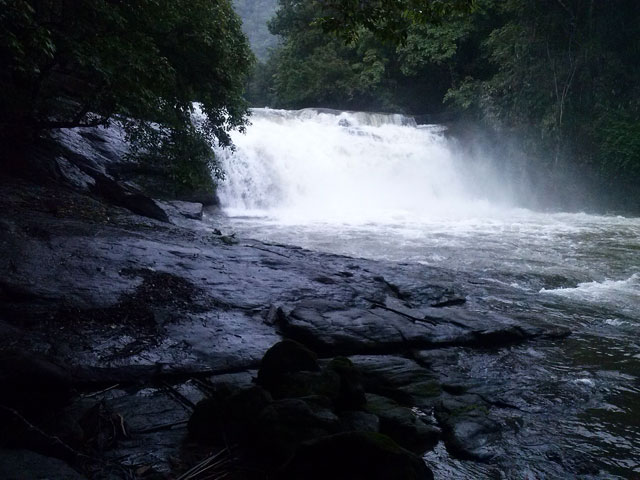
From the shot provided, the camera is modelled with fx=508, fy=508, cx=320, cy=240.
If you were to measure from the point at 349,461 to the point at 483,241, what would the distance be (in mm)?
9731

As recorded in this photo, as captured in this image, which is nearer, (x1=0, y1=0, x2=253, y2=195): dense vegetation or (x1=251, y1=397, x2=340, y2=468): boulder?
(x1=251, y1=397, x2=340, y2=468): boulder

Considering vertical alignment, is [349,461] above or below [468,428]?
above

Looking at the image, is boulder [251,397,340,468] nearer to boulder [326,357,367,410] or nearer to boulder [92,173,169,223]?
boulder [326,357,367,410]

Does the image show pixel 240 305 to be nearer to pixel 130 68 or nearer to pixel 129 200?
pixel 130 68

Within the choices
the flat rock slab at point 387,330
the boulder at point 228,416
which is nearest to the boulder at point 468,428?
the flat rock slab at point 387,330

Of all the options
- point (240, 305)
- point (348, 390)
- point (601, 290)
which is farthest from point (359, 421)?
point (601, 290)

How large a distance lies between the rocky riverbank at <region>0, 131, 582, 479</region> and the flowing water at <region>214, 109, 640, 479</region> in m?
0.33

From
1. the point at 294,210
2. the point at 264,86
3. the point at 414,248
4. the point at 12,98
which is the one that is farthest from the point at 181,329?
the point at 264,86

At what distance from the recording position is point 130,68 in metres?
5.96

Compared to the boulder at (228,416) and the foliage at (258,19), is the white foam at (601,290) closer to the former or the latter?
the boulder at (228,416)

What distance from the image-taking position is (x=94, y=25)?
5691mm

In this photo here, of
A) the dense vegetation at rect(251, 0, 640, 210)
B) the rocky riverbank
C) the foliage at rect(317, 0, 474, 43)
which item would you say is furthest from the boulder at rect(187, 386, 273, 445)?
the dense vegetation at rect(251, 0, 640, 210)

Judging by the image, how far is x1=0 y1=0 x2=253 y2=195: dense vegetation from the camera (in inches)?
217

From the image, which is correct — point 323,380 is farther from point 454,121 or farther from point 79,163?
point 454,121
